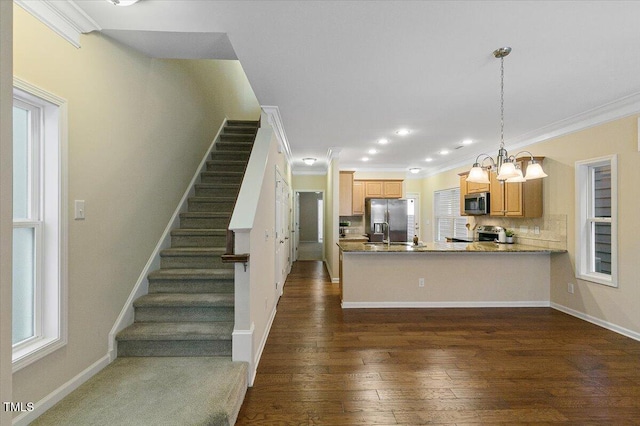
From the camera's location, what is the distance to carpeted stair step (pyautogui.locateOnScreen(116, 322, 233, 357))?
241 cm

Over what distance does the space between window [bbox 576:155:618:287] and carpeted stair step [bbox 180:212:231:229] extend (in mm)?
4482

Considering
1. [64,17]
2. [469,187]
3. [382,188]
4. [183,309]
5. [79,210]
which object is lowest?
[183,309]

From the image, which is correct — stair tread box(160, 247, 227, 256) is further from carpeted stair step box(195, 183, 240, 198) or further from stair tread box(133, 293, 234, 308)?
carpeted stair step box(195, 183, 240, 198)

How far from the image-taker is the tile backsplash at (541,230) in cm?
414

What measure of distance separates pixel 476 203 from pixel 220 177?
4.42m

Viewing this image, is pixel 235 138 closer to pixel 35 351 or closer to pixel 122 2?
pixel 122 2

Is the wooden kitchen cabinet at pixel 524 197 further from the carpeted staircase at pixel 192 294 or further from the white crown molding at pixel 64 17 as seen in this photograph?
the white crown molding at pixel 64 17

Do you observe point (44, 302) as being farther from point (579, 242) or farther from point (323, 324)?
point (579, 242)

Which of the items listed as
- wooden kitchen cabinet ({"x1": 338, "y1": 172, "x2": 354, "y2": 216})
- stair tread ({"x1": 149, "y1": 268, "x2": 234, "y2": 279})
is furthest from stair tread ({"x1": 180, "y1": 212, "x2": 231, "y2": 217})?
wooden kitchen cabinet ({"x1": 338, "y1": 172, "x2": 354, "y2": 216})

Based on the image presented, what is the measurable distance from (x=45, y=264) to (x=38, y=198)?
41 cm

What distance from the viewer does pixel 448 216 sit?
282 inches

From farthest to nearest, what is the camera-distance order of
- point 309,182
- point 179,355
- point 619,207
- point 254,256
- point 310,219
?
point 310,219
point 309,182
point 619,207
point 254,256
point 179,355

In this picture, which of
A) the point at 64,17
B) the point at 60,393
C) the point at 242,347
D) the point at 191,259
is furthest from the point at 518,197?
the point at 60,393

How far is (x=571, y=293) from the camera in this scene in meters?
4.00
